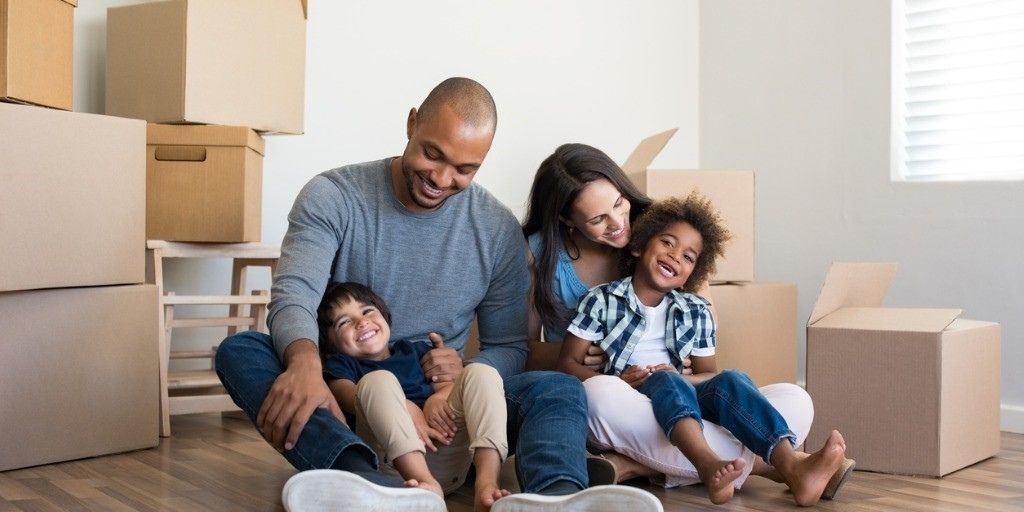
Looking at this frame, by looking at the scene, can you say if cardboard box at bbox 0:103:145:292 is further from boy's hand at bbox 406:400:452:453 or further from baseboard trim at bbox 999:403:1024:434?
baseboard trim at bbox 999:403:1024:434

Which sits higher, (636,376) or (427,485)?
(636,376)

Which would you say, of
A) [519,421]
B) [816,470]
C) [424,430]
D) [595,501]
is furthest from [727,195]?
[595,501]

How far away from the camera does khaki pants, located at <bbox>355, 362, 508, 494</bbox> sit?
1555mm

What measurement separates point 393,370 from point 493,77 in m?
1.58

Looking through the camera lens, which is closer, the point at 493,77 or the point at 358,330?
the point at 358,330

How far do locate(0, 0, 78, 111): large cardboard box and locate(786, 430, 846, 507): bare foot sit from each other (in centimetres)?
153

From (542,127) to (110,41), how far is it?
4.30 feet

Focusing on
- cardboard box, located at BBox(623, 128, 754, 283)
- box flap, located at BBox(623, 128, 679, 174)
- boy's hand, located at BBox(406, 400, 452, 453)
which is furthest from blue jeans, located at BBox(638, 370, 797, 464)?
box flap, located at BBox(623, 128, 679, 174)

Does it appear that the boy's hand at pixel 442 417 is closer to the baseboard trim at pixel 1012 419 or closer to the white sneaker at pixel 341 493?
the white sneaker at pixel 341 493

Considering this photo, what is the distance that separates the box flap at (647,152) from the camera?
2594 mm

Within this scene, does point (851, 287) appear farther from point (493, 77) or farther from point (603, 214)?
point (493, 77)

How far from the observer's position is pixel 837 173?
3.11 metres

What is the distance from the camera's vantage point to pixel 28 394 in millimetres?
2008

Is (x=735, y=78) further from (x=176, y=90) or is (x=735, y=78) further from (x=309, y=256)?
(x=309, y=256)
